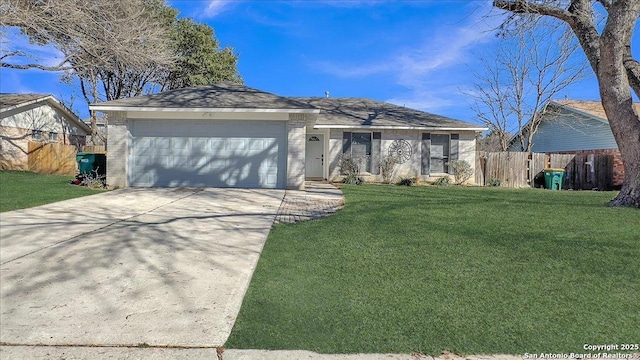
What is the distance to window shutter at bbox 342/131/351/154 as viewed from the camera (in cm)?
1720

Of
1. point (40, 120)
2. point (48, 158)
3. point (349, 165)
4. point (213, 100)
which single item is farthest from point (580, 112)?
point (40, 120)

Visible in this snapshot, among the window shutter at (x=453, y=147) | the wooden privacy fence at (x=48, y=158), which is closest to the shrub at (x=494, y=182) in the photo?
the window shutter at (x=453, y=147)

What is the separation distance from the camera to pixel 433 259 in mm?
4738

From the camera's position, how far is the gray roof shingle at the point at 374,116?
16906 mm

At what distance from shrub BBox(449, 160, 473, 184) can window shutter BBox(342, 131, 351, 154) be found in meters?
4.77

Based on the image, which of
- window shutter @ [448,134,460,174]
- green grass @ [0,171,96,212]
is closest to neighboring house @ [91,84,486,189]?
green grass @ [0,171,96,212]

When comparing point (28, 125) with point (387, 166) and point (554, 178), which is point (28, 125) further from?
point (554, 178)

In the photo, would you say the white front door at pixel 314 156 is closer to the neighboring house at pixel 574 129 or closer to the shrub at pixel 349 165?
the shrub at pixel 349 165

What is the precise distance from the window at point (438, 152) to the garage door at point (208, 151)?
24.9 feet

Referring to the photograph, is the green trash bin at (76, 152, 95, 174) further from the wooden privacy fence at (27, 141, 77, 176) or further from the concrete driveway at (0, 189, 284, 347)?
the wooden privacy fence at (27, 141, 77, 176)

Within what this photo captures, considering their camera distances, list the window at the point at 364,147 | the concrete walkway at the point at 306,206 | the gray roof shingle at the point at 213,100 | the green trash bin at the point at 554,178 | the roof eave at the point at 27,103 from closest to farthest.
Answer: the concrete walkway at the point at 306,206 < the gray roof shingle at the point at 213,100 < the green trash bin at the point at 554,178 < the window at the point at 364,147 < the roof eave at the point at 27,103

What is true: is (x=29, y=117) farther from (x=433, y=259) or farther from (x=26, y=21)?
(x=433, y=259)

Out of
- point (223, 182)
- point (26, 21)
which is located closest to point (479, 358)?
point (223, 182)

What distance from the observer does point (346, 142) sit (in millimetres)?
17234
